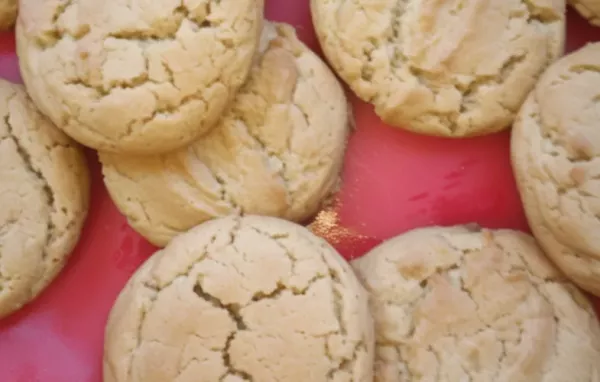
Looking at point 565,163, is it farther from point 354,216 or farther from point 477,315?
point 354,216

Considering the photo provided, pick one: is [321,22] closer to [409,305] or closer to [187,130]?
[187,130]

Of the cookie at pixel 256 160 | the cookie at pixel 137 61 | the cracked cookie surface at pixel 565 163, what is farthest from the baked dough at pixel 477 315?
the cookie at pixel 137 61

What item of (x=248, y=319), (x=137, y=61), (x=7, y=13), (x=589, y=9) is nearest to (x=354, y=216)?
(x=248, y=319)

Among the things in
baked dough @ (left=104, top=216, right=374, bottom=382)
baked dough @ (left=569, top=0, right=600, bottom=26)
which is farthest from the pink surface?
baked dough @ (left=104, top=216, right=374, bottom=382)

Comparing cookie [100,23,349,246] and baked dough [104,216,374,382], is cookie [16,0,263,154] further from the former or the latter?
baked dough [104,216,374,382]

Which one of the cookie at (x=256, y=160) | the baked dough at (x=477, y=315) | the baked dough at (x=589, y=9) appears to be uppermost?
the baked dough at (x=589, y=9)

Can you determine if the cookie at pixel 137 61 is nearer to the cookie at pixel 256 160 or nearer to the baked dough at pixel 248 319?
the cookie at pixel 256 160
